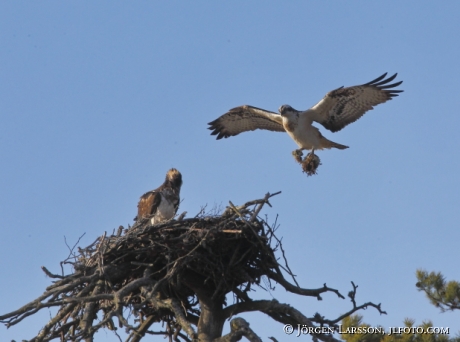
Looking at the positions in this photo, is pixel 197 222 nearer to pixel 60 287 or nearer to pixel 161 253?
pixel 161 253

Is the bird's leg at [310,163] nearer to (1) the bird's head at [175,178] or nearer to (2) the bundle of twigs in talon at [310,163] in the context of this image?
(2) the bundle of twigs in talon at [310,163]

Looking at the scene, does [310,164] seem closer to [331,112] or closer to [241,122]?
[331,112]

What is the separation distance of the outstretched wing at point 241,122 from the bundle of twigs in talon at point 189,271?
4919mm

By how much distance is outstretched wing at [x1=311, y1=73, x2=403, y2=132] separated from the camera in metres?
11.2

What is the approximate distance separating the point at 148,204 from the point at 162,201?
7.4 inches

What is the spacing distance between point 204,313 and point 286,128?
16.4 feet

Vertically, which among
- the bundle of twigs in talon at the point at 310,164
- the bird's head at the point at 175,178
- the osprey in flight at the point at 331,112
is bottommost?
the bird's head at the point at 175,178

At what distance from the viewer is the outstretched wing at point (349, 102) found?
441 inches

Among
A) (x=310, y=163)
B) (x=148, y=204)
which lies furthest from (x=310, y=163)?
(x=148, y=204)

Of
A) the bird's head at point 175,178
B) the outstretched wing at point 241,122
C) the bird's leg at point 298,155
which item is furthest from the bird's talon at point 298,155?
the bird's head at point 175,178

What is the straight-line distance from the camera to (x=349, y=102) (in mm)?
11578

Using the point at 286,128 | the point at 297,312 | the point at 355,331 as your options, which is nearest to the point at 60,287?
the point at 297,312

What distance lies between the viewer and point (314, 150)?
11.7 meters

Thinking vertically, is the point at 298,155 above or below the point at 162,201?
above
